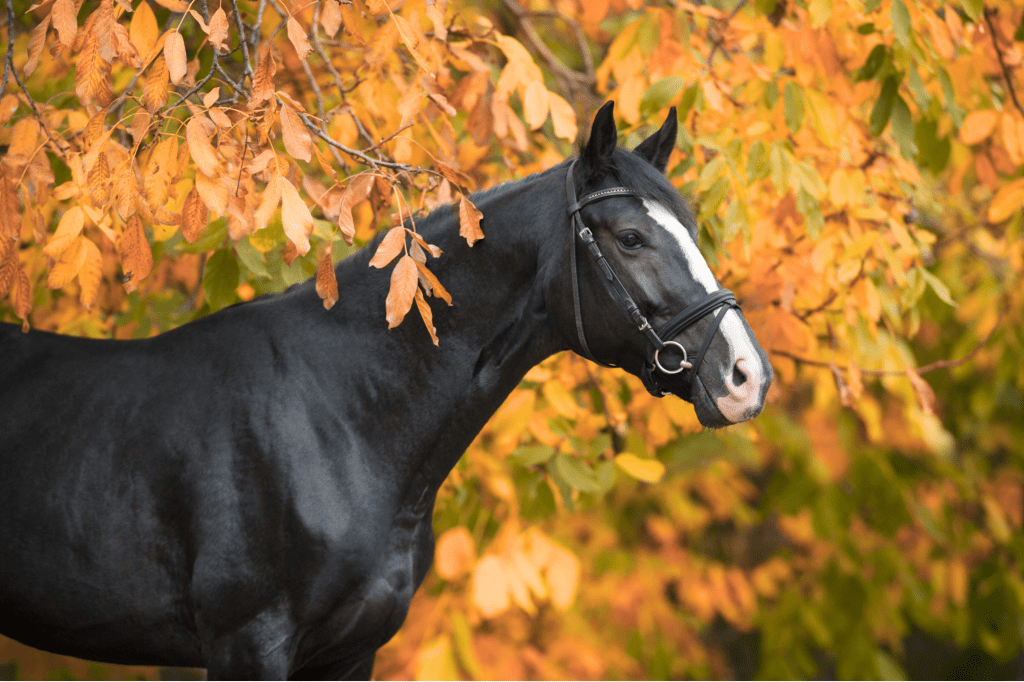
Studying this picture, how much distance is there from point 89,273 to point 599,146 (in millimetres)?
1343

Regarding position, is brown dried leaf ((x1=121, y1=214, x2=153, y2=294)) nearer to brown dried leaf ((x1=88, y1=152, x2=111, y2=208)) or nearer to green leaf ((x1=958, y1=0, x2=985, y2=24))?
brown dried leaf ((x1=88, y1=152, x2=111, y2=208))

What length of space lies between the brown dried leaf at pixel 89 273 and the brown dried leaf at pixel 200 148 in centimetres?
40

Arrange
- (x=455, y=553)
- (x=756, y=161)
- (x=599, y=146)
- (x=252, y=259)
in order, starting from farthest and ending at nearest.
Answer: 1. (x=455, y=553)
2. (x=756, y=161)
3. (x=252, y=259)
4. (x=599, y=146)

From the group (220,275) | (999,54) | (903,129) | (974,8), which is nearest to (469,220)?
(220,275)

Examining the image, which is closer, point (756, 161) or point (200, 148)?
point (200, 148)

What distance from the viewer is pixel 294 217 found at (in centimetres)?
158

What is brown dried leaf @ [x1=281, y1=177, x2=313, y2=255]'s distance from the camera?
60.9 inches

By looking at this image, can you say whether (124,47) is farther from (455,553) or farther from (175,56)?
(455,553)

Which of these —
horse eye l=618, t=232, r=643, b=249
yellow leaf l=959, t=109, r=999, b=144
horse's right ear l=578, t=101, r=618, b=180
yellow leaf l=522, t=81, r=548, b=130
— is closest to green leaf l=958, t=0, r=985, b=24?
yellow leaf l=959, t=109, r=999, b=144

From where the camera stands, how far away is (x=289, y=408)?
1.94 m

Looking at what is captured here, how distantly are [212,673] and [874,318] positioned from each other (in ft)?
9.30

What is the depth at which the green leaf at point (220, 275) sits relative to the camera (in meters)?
2.62

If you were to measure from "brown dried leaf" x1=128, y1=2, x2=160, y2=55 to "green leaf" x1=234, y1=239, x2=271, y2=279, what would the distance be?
2.33 feet

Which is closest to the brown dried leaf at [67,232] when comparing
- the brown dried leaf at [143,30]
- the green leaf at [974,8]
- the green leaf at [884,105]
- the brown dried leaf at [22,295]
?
the brown dried leaf at [22,295]
